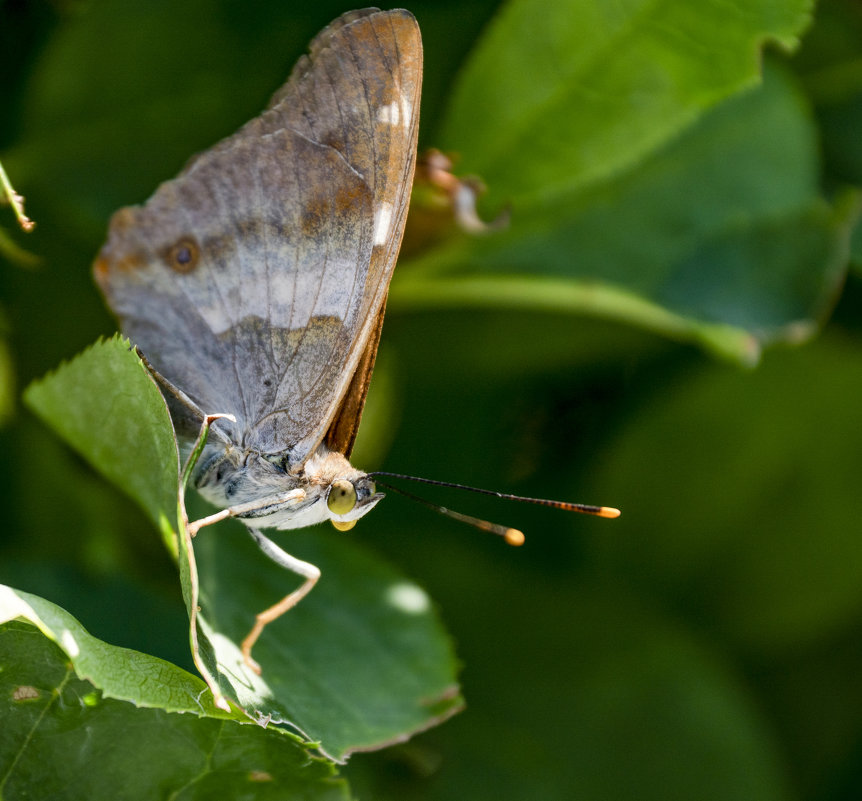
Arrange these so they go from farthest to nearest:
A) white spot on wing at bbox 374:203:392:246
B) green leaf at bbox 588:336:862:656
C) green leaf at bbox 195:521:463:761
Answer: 1. green leaf at bbox 588:336:862:656
2. white spot on wing at bbox 374:203:392:246
3. green leaf at bbox 195:521:463:761

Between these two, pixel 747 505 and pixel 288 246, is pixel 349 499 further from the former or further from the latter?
pixel 747 505

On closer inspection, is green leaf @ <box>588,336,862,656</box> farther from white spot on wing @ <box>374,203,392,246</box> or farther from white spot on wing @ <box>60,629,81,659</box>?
white spot on wing @ <box>60,629,81,659</box>

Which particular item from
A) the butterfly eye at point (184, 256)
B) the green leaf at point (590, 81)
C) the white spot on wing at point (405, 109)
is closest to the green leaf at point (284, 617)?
the butterfly eye at point (184, 256)

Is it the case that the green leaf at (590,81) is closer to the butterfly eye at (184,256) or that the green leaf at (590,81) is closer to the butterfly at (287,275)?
the butterfly at (287,275)

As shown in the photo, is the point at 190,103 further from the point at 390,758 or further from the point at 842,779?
the point at 842,779

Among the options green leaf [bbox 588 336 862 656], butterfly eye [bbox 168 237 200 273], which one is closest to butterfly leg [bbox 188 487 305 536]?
butterfly eye [bbox 168 237 200 273]

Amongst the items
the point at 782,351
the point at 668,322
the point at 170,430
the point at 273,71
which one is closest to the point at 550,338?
the point at 668,322
